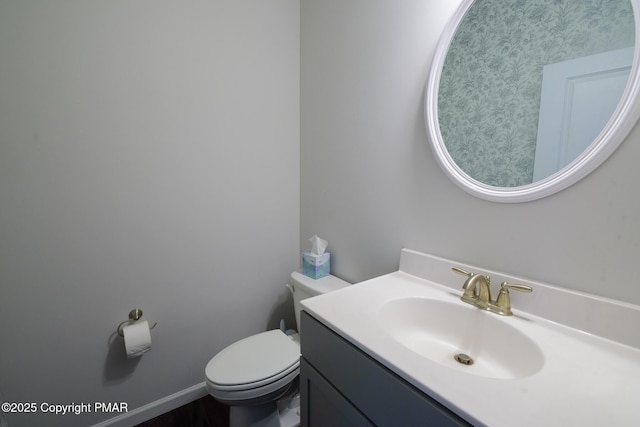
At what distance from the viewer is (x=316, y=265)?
141cm

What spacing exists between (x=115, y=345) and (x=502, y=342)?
158 cm

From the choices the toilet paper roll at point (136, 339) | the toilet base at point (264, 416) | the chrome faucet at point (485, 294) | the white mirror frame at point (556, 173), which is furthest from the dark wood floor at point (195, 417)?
the white mirror frame at point (556, 173)

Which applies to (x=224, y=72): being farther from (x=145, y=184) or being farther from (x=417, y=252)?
(x=417, y=252)

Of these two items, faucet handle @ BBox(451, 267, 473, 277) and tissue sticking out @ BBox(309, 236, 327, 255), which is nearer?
faucet handle @ BBox(451, 267, 473, 277)

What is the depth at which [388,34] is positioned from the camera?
3.61ft

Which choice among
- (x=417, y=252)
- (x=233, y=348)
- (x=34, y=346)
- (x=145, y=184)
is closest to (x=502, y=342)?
(x=417, y=252)

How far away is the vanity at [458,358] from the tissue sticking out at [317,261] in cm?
47

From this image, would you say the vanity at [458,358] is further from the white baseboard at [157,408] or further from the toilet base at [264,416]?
the white baseboard at [157,408]

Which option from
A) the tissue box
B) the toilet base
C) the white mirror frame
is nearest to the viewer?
the white mirror frame

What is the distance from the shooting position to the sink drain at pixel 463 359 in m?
0.75

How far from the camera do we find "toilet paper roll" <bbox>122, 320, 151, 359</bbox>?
3.82 ft

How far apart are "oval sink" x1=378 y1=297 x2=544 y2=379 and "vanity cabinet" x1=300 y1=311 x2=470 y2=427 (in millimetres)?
147

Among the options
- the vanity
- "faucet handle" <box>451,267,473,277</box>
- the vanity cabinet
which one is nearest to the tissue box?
the vanity

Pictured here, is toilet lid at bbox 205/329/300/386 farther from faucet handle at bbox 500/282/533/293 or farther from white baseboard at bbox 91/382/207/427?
faucet handle at bbox 500/282/533/293
